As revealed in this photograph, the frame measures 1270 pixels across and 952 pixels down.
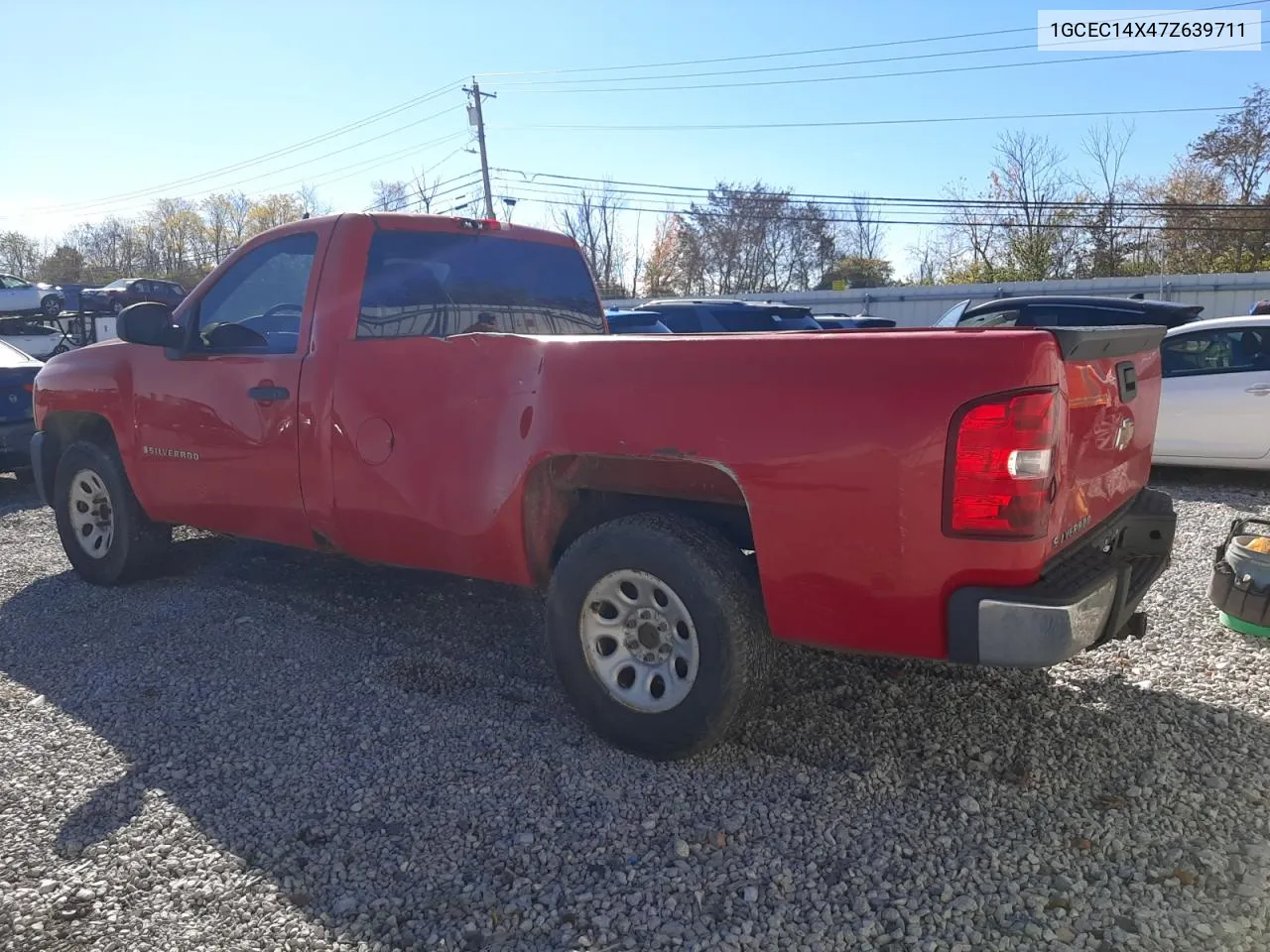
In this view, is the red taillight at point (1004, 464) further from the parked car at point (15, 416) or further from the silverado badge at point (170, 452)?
the parked car at point (15, 416)

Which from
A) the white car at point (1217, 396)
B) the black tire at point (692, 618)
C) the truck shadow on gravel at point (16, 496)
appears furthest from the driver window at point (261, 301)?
the white car at point (1217, 396)

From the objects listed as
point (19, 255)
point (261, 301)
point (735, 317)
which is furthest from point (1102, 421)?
point (19, 255)

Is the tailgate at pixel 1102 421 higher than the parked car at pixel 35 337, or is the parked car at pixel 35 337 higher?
the parked car at pixel 35 337

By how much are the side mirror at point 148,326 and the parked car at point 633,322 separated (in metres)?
5.79

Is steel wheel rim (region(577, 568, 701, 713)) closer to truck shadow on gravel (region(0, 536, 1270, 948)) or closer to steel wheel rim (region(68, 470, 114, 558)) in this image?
truck shadow on gravel (region(0, 536, 1270, 948))

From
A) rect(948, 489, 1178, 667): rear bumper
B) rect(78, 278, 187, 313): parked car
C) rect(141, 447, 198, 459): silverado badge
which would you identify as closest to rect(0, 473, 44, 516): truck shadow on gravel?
rect(141, 447, 198, 459): silverado badge

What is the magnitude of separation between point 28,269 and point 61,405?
8215 cm

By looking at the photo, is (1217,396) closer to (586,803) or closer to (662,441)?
(662,441)

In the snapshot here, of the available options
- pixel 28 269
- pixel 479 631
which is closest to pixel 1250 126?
pixel 479 631

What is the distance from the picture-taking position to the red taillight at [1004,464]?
97.6 inches

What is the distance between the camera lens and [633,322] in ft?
35.4

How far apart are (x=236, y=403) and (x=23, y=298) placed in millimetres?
28399

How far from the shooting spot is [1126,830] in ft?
9.23

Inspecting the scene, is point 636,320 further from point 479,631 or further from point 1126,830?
point 1126,830
